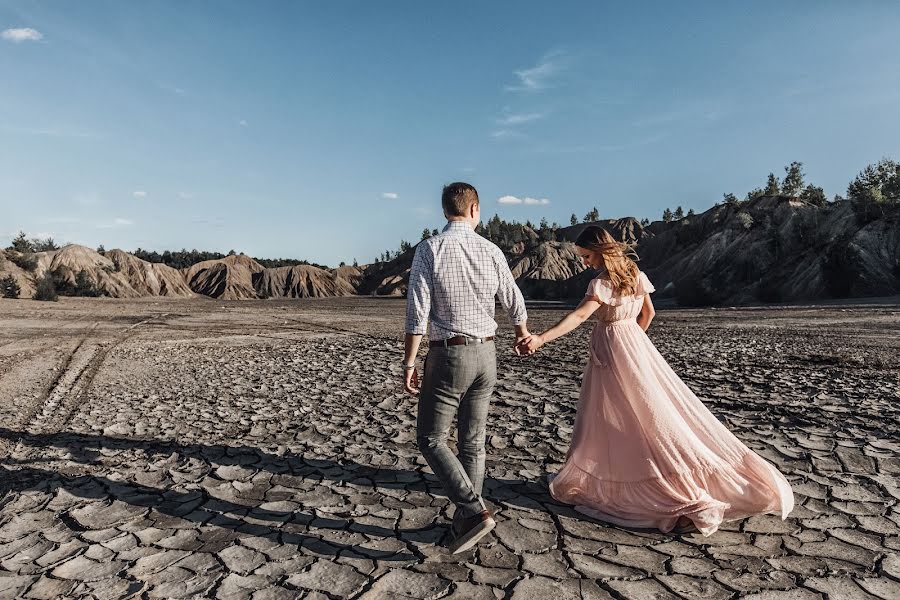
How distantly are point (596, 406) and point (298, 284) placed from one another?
59794mm

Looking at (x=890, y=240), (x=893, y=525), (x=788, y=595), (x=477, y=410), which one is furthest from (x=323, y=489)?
(x=890, y=240)

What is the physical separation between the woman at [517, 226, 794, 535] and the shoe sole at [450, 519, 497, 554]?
0.90m

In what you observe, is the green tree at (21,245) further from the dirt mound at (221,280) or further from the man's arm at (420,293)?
the man's arm at (420,293)

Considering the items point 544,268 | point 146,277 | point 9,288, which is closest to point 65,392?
point 9,288

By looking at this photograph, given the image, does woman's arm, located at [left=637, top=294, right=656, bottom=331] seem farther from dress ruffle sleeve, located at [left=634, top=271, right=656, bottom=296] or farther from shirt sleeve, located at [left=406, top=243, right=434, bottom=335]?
shirt sleeve, located at [left=406, top=243, right=434, bottom=335]

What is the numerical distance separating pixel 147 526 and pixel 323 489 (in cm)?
110

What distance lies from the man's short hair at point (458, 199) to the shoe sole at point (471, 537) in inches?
59.8

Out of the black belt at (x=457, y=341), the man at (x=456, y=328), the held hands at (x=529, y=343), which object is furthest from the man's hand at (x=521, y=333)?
the black belt at (x=457, y=341)

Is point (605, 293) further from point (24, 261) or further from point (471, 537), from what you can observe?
point (24, 261)

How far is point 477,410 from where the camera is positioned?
3.06 metres

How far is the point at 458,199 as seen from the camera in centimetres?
298

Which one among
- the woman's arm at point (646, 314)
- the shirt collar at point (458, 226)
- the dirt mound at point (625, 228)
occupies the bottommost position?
the woman's arm at point (646, 314)

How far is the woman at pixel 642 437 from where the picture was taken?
3.29m

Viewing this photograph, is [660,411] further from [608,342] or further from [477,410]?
[477,410]
